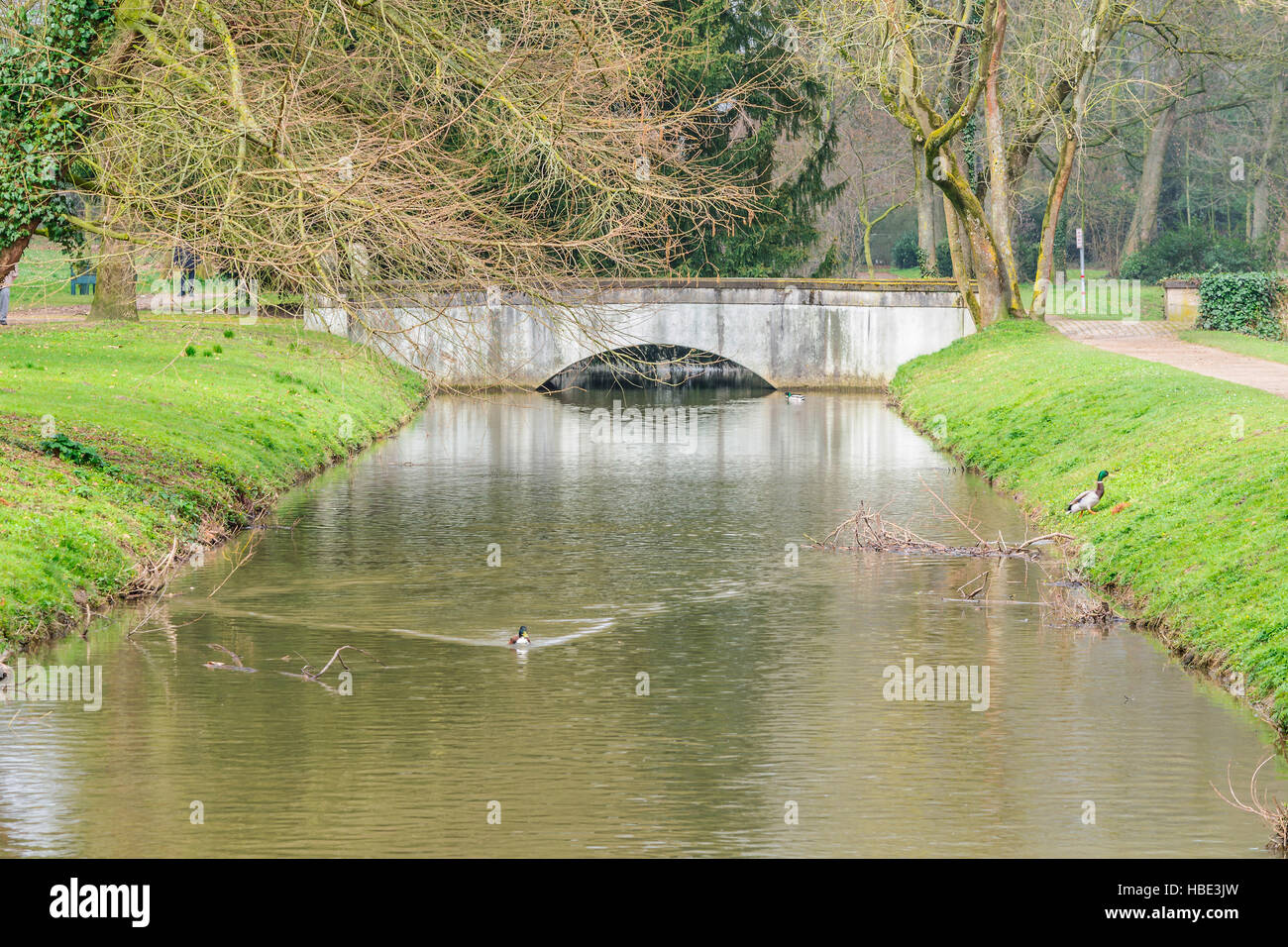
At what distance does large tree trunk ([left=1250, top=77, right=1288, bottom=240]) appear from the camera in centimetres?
6112

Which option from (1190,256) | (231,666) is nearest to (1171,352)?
(1190,256)

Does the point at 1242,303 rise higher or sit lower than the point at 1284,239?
lower

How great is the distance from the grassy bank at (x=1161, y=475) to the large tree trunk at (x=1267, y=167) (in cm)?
3036

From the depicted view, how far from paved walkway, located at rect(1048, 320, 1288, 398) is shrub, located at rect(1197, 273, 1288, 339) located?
1177mm

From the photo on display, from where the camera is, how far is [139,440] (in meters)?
21.9

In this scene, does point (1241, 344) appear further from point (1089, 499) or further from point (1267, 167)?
point (1267, 167)

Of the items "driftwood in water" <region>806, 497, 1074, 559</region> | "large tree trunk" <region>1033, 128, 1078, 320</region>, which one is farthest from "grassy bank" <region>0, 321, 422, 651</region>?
"large tree trunk" <region>1033, 128, 1078, 320</region>

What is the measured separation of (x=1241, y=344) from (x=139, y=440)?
2556cm

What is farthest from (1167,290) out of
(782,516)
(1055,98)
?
(782,516)

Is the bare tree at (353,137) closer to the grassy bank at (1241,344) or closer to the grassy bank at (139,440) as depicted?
the grassy bank at (139,440)

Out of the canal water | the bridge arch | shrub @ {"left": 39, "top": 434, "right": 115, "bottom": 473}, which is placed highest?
the bridge arch

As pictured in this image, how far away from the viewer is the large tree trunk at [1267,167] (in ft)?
201

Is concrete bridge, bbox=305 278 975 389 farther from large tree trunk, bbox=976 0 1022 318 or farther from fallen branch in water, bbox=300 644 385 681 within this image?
fallen branch in water, bbox=300 644 385 681
